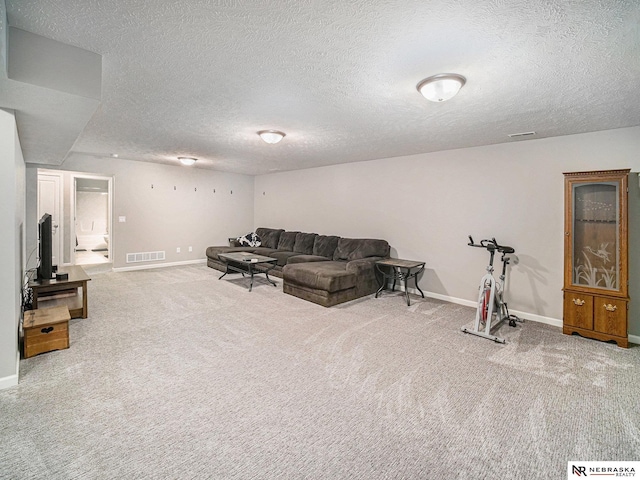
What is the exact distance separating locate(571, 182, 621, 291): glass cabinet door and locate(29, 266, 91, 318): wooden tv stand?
5.94m

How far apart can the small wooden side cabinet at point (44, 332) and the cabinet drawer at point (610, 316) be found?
5.59 meters

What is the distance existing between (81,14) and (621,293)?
17.0 ft

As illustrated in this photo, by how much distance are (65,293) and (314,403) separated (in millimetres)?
4214

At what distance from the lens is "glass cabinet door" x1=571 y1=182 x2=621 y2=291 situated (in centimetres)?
333

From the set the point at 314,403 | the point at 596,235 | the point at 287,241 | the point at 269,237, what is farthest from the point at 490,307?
the point at 269,237

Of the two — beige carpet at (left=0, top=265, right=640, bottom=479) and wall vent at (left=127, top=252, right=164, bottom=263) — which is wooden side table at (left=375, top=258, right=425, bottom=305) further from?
wall vent at (left=127, top=252, right=164, bottom=263)

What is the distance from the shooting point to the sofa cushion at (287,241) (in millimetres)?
7236

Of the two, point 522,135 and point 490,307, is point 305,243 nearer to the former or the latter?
point 490,307

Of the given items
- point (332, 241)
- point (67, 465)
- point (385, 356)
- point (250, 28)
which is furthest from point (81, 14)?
point (332, 241)

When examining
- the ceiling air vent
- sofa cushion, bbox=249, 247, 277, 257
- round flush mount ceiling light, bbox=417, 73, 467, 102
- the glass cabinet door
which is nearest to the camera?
round flush mount ceiling light, bbox=417, 73, 467, 102

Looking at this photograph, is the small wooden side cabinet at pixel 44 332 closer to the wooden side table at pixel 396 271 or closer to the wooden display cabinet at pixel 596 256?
the wooden side table at pixel 396 271

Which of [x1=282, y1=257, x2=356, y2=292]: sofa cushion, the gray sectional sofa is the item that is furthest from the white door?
[x1=282, y1=257, x2=356, y2=292]: sofa cushion

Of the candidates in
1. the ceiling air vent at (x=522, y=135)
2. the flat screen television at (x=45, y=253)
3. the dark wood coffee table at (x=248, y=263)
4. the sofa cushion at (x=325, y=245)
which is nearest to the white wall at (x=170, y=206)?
the dark wood coffee table at (x=248, y=263)

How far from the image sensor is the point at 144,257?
→ 7.09m
